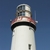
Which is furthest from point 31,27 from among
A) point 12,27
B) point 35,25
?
point 12,27

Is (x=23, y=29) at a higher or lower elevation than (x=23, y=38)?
higher

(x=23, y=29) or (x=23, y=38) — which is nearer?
(x=23, y=38)

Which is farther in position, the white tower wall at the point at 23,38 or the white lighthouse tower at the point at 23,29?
the white lighthouse tower at the point at 23,29

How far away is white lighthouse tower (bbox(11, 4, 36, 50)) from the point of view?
1120 inches

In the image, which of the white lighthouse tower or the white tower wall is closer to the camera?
the white tower wall

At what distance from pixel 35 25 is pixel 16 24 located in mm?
3647

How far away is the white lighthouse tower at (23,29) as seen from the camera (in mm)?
28439

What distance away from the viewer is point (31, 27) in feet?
99.6

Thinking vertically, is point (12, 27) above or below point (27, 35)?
above

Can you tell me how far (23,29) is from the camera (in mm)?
29531

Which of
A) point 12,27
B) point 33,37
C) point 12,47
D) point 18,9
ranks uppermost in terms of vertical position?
point 18,9

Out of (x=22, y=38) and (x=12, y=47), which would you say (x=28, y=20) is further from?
(x=12, y=47)

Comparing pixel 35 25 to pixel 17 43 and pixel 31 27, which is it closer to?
pixel 31 27

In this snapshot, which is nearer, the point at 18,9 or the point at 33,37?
the point at 33,37
